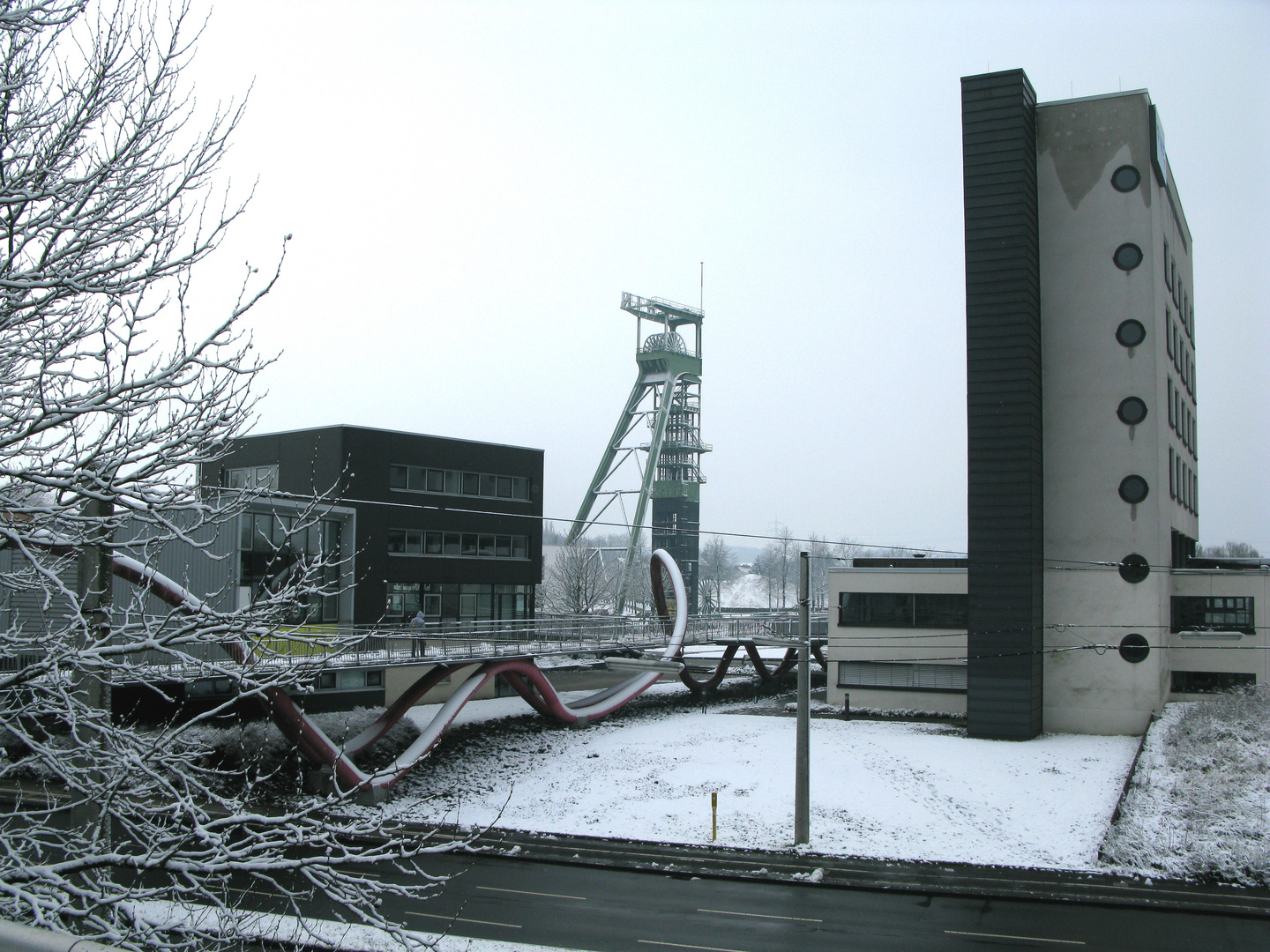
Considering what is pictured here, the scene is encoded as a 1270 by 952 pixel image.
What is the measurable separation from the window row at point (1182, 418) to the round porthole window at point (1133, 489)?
439cm

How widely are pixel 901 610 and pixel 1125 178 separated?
19.2 m

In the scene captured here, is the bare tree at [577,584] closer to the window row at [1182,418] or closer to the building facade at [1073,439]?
the building facade at [1073,439]

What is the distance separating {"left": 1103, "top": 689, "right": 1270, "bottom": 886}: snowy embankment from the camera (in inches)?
867

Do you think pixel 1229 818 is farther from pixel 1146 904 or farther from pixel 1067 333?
→ pixel 1067 333

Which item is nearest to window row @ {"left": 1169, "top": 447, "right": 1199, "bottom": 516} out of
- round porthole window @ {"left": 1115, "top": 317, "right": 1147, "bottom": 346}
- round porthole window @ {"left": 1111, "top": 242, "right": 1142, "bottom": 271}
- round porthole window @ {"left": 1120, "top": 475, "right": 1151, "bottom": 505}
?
round porthole window @ {"left": 1120, "top": 475, "right": 1151, "bottom": 505}

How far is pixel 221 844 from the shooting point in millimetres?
5859

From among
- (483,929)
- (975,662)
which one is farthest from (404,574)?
(483,929)

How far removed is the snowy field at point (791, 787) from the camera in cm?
2462

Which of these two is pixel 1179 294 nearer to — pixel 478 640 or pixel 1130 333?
pixel 1130 333

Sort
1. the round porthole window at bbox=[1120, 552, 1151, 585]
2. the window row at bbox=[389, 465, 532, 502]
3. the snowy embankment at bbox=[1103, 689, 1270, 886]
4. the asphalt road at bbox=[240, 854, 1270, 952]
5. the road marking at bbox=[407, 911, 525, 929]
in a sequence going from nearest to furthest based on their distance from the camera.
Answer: the asphalt road at bbox=[240, 854, 1270, 952] → the road marking at bbox=[407, 911, 525, 929] → the snowy embankment at bbox=[1103, 689, 1270, 886] → the round porthole window at bbox=[1120, 552, 1151, 585] → the window row at bbox=[389, 465, 532, 502]

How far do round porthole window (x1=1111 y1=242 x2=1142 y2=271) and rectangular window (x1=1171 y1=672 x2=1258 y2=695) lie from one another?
16158 millimetres

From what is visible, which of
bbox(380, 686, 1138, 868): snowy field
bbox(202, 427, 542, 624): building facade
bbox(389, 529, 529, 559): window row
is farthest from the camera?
bbox(389, 529, 529, 559): window row

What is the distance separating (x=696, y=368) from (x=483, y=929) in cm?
8011

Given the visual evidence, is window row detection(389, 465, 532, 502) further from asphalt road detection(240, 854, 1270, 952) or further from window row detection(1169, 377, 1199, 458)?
window row detection(1169, 377, 1199, 458)
